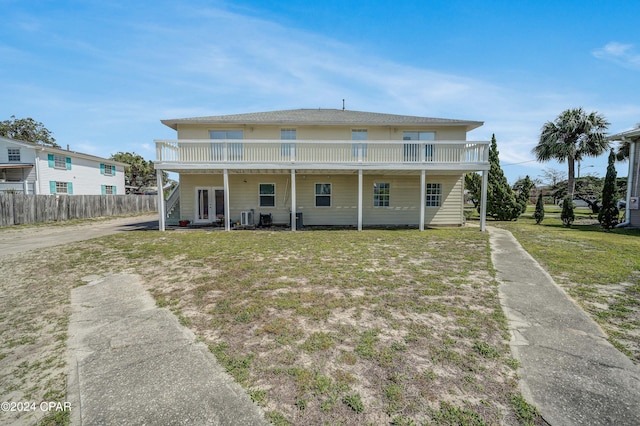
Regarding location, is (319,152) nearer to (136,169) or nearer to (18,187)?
(18,187)

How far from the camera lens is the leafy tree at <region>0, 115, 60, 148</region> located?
40644 mm

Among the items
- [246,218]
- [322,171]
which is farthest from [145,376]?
[322,171]

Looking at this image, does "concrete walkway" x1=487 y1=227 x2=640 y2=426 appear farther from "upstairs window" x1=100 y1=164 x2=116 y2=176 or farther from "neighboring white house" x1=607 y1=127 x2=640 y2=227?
"upstairs window" x1=100 y1=164 x2=116 y2=176

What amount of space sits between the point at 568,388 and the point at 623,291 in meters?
4.20

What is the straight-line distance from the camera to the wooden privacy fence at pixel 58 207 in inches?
606

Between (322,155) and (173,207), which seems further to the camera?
(173,207)

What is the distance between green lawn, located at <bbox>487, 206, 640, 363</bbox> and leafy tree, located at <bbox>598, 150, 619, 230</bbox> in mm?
2993

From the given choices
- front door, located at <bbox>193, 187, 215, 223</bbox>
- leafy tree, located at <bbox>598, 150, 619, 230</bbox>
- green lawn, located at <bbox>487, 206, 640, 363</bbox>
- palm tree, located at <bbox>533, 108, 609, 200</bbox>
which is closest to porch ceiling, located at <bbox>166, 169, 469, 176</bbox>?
front door, located at <bbox>193, 187, 215, 223</bbox>

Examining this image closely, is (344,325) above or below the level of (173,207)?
Answer: below

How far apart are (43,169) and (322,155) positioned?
948 inches

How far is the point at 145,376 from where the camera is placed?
9.46 feet

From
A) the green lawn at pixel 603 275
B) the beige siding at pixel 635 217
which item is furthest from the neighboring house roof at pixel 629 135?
the green lawn at pixel 603 275

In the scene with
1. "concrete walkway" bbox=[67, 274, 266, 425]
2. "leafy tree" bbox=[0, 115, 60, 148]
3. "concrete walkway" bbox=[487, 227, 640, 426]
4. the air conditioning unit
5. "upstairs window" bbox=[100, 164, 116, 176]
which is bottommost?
"concrete walkway" bbox=[67, 274, 266, 425]

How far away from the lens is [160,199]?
12992 millimetres
